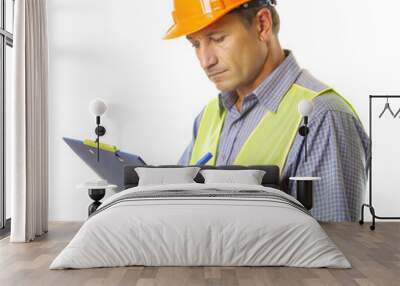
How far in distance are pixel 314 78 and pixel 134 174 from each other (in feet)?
7.15

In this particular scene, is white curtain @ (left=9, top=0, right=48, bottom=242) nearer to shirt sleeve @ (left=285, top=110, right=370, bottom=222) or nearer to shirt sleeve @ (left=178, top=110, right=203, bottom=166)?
shirt sleeve @ (left=178, top=110, right=203, bottom=166)

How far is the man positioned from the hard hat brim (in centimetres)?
1

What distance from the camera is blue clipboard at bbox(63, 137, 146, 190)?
6.74 meters

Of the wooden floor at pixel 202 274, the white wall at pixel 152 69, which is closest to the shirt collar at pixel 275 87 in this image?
the white wall at pixel 152 69

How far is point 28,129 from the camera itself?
5750mm

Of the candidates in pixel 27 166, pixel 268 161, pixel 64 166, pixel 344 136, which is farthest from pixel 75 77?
pixel 344 136

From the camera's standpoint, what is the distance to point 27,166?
573 cm

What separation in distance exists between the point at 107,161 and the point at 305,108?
2193mm

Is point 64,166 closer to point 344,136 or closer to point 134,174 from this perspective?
point 134,174

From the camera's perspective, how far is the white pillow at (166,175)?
6234 mm

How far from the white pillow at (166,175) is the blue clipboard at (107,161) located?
420mm

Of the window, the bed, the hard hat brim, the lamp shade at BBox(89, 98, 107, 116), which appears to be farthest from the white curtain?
the bed

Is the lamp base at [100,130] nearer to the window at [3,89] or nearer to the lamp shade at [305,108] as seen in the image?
the window at [3,89]

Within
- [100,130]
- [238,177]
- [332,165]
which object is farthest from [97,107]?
[332,165]
